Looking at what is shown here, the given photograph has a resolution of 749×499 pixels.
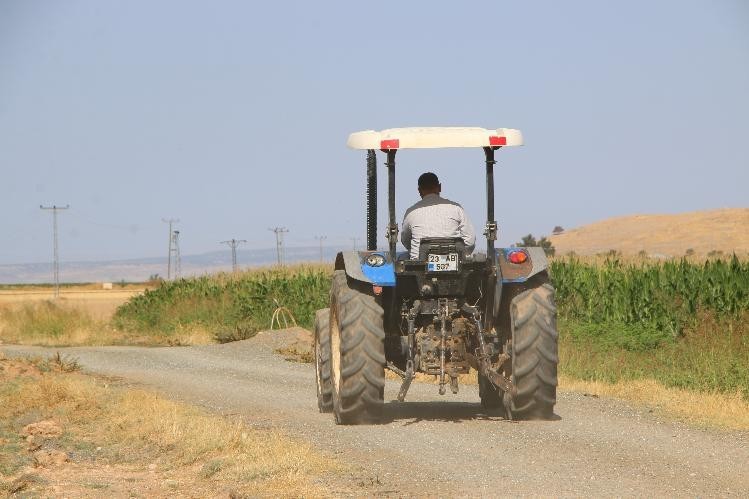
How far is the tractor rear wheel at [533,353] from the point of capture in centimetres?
1233

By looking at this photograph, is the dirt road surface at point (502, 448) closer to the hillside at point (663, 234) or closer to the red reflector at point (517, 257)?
the red reflector at point (517, 257)

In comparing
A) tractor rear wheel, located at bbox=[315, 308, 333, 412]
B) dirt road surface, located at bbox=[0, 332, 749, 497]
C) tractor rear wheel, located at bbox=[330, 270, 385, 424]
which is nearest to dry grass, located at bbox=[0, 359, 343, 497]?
dirt road surface, located at bbox=[0, 332, 749, 497]

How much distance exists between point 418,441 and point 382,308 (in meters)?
1.85

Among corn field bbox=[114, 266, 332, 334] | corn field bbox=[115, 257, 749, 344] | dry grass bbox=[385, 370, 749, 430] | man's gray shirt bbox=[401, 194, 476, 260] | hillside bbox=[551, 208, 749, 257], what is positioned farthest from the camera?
hillside bbox=[551, 208, 749, 257]

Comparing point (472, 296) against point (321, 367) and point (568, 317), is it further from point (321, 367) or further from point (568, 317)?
point (568, 317)

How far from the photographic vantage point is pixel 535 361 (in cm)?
1234

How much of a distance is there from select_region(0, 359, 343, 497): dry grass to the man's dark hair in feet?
9.65

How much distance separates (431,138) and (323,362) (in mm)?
2998

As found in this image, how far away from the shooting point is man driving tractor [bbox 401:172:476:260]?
40.8 ft

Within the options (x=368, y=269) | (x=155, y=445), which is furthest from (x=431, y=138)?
(x=155, y=445)

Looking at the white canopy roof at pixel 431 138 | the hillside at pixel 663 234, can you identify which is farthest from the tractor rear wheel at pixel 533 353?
the hillside at pixel 663 234

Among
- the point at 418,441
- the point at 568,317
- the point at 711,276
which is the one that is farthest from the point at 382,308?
the point at 568,317

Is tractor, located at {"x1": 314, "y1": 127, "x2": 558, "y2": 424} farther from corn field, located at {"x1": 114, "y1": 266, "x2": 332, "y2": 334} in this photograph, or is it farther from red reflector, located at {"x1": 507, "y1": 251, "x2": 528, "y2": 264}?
corn field, located at {"x1": 114, "y1": 266, "x2": 332, "y2": 334}

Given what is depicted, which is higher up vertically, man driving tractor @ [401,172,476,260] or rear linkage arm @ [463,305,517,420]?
man driving tractor @ [401,172,476,260]
